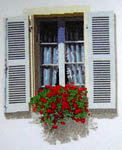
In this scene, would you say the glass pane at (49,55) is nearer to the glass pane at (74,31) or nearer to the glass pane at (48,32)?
the glass pane at (48,32)

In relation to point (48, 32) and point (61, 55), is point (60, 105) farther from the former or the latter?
point (48, 32)

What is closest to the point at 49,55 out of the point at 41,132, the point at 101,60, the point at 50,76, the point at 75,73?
the point at 50,76

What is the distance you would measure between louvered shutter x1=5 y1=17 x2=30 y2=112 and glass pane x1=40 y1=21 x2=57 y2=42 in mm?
472

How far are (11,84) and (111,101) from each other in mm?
1631

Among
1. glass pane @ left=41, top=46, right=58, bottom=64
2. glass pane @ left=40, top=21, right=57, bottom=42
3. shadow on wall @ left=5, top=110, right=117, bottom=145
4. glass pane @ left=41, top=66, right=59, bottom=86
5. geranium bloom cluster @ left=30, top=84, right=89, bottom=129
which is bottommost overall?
shadow on wall @ left=5, top=110, right=117, bottom=145

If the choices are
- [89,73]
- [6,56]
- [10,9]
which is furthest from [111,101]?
[10,9]

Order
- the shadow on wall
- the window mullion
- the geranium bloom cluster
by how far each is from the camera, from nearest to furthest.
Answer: the geranium bloom cluster < the shadow on wall < the window mullion

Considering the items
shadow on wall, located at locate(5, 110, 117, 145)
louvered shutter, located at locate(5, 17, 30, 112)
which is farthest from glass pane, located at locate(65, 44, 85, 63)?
shadow on wall, located at locate(5, 110, 117, 145)

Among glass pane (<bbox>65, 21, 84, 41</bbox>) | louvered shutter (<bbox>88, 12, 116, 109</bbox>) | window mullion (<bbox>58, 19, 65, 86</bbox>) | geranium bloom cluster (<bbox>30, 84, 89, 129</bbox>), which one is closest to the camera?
geranium bloom cluster (<bbox>30, 84, 89, 129</bbox>)

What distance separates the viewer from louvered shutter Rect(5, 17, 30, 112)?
595 centimetres

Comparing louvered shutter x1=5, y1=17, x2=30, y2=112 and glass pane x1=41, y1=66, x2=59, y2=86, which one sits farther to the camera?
glass pane x1=41, y1=66, x2=59, y2=86

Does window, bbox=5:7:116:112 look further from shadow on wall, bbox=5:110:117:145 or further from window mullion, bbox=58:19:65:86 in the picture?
shadow on wall, bbox=5:110:117:145

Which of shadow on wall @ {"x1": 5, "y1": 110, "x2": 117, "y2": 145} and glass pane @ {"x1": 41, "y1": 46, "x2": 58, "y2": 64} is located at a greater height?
glass pane @ {"x1": 41, "y1": 46, "x2": 58, "y2": 64}

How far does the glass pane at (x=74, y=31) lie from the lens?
636cm
